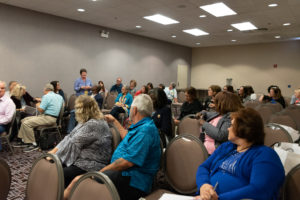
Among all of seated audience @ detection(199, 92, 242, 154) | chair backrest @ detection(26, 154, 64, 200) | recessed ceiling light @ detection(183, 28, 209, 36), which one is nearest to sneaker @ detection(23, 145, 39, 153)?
chair backrest @ detection(26, 154, 64, 200)

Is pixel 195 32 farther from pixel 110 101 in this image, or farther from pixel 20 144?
pixel 20 144

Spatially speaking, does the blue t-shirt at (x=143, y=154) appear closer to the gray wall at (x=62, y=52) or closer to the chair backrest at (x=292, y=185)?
the chair backrest at (x=292, y=185)

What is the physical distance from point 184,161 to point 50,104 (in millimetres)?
3580

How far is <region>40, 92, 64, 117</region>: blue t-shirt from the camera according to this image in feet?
15.2

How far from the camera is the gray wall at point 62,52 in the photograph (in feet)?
21.5

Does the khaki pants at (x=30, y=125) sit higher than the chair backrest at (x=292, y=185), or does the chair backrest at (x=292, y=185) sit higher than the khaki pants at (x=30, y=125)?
the chair backrest at (x=292, y=185)

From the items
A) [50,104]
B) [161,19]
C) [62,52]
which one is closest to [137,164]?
[50,104]

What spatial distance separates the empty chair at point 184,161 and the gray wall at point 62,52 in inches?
248

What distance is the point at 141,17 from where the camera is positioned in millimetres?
7156

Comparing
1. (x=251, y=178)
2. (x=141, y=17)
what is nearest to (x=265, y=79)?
(x=141, y=17)

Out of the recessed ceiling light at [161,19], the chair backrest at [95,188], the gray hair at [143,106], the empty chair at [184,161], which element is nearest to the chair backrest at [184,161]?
the empty chair at [184,161]

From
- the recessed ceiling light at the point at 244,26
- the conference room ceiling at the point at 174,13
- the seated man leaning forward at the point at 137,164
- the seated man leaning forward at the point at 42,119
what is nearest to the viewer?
the seated man leaning forward at the point at 137,164

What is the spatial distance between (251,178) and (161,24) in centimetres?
735

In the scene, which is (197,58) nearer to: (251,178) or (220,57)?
(220,57)
